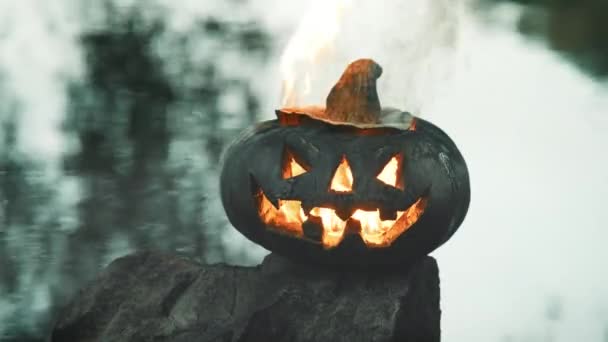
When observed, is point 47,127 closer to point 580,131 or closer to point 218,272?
point 218,272

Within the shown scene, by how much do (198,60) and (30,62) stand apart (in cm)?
63

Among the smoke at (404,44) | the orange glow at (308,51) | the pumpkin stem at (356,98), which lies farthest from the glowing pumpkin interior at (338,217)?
the smoke at (404,44)

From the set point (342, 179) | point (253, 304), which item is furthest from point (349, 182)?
point (253, 304)

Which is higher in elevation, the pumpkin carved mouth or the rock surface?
the pumpkin carved mouth

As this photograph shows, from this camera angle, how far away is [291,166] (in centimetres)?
222

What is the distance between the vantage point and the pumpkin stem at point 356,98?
7.34ft

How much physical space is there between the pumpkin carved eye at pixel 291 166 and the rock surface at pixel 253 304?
0.29m

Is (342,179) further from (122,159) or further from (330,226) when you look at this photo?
(122,159)

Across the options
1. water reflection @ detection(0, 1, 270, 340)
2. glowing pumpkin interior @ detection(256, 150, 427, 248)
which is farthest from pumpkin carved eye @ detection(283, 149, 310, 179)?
water reflection @ detection(0, 1, 270, 340)

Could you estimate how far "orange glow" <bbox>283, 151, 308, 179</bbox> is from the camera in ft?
7.20

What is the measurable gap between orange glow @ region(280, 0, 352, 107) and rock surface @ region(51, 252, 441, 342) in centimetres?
47

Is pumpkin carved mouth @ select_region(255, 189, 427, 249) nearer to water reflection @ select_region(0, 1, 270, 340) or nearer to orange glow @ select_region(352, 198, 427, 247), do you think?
orange glow @ select_region(352, 198, 427, 247)

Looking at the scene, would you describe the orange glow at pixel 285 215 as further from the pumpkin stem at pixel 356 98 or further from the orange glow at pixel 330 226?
the pumpkin stem at pixel 356 98

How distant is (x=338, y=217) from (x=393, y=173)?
0.17 meters
